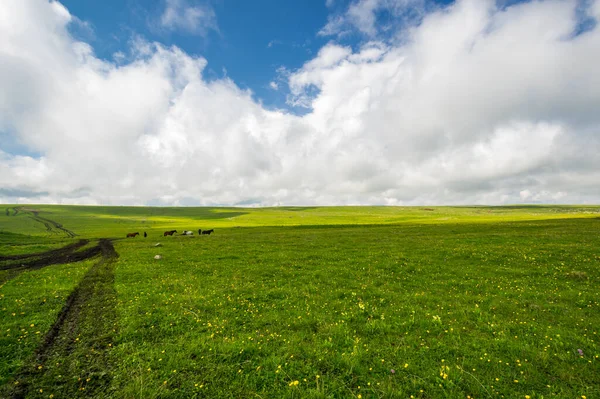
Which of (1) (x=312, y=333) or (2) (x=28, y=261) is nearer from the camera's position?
(1) (x=312, y=333)

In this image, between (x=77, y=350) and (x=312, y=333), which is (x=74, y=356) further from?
(x=312, y=333)

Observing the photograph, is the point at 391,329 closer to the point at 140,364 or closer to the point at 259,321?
the point at 259,321

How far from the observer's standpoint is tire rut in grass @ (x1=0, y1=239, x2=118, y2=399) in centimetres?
872

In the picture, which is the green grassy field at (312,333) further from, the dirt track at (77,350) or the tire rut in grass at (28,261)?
the tire rut in grass at (28,261)

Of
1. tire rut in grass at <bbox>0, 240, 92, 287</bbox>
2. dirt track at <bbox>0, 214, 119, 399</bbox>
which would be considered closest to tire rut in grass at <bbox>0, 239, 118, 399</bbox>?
dirt track at <bbox>0, 214, 119, 399</bbox>

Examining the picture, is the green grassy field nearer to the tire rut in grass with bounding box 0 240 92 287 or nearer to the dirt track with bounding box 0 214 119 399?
the dirt track with bounding box 0 214 119 399

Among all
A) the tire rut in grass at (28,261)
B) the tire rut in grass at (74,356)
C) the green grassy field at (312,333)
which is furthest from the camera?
the tire rut in grass at (28,261)

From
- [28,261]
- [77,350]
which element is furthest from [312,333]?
[28,261]

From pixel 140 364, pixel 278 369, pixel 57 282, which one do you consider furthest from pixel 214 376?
pixel 57 282

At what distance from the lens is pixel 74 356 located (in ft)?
33.9

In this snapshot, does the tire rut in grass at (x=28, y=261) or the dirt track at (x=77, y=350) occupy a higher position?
the dirt track at (x=77, y=350)

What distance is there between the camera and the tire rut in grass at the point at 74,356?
872 cm

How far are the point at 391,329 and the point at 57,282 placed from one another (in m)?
25.2

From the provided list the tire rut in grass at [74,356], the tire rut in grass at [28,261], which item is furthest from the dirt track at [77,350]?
the tire rut in grass at [28,261]
